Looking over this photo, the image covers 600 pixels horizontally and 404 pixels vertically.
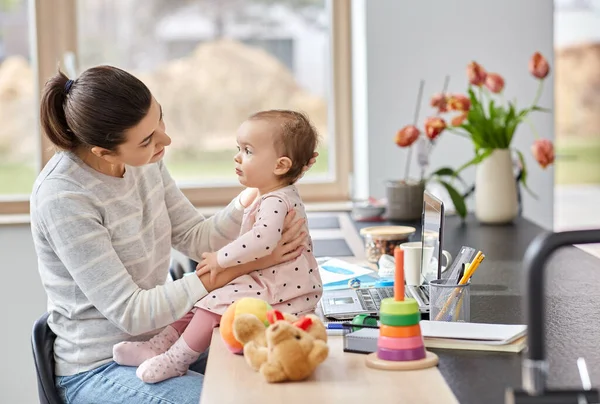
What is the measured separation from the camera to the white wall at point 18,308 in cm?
350

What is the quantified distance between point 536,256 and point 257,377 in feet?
1.76

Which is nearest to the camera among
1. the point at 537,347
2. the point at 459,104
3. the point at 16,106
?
the point at 537,347

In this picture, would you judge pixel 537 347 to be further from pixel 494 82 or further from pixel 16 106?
A: pixel 16 106

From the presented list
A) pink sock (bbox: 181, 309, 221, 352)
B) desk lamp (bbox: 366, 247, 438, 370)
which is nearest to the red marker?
desk lamp (bbox: 366, 247, 438, 370)

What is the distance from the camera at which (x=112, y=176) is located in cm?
189

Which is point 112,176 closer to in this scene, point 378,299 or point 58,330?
point 58,330

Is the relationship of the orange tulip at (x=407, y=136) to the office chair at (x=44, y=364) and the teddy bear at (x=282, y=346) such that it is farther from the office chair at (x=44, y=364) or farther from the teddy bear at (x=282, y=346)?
the teddy bear at (x=282, y=346)

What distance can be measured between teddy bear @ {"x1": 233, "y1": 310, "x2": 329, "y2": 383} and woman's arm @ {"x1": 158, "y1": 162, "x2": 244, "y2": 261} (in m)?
0.70

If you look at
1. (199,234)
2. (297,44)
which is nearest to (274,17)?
(297,44)

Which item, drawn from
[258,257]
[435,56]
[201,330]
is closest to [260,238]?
[258,257]

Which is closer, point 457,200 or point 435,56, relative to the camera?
point 457,200

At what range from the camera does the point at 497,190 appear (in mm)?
2979

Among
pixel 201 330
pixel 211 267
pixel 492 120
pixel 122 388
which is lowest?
pixel 122 388

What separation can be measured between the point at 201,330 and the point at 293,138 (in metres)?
0.41
